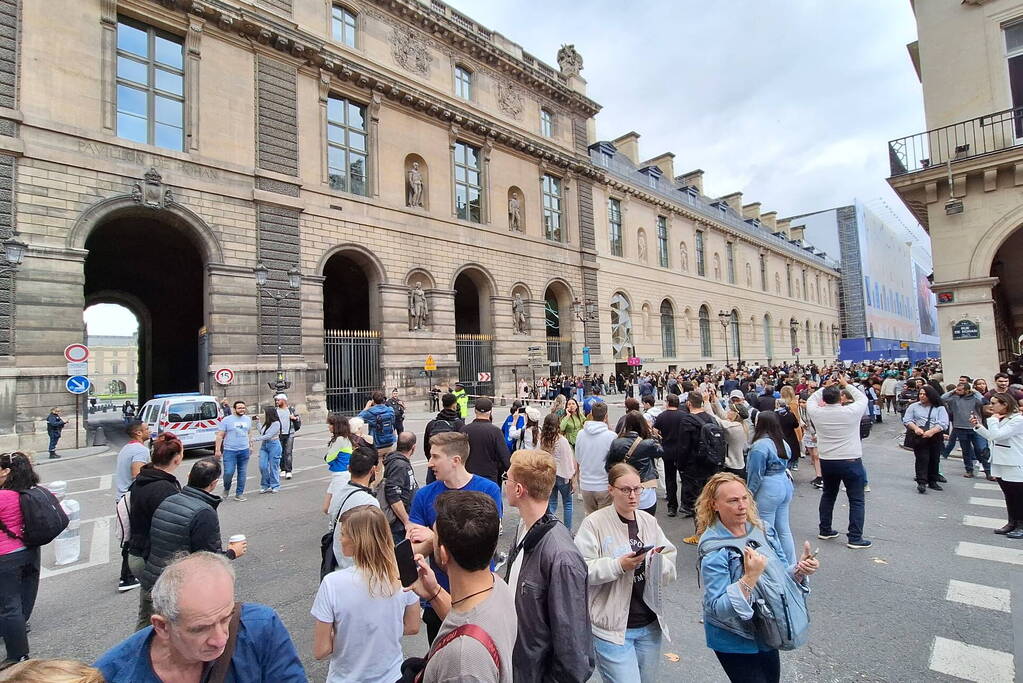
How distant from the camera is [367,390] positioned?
21.0m

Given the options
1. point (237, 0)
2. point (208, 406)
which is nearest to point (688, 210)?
point (237, 0)

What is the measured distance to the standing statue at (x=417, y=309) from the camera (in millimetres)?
22312

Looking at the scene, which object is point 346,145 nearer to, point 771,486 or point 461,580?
point 771,486

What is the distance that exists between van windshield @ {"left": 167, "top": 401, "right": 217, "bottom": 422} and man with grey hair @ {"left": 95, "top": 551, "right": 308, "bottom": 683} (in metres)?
12.6

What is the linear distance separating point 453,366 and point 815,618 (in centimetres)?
1999

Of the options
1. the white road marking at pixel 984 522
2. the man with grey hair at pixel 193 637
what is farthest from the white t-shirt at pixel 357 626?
the white road marking at pixel 984 522

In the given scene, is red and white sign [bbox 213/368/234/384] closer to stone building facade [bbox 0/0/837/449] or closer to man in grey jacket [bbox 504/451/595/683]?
stone building facade [bbox 0/0/837/449]

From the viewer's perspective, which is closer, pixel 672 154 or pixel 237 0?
pixel 237 0

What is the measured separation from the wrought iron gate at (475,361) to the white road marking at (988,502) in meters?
18.7

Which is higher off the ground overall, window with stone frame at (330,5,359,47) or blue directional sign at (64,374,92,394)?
window with stone frame at (330,5,359,47)

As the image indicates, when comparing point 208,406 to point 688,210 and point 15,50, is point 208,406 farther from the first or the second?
point 688,210

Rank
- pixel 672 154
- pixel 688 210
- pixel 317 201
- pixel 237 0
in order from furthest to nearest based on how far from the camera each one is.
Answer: pixel 672 154 → pixel 688 210 → pixel 317 201 → pixel 237 0

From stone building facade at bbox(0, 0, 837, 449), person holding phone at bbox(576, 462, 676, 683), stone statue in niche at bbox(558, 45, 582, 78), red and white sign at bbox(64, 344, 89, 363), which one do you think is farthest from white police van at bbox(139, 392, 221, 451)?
stone statue in niche at bbox(558, 45, 582, 78)

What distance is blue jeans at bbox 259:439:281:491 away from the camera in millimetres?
8797
